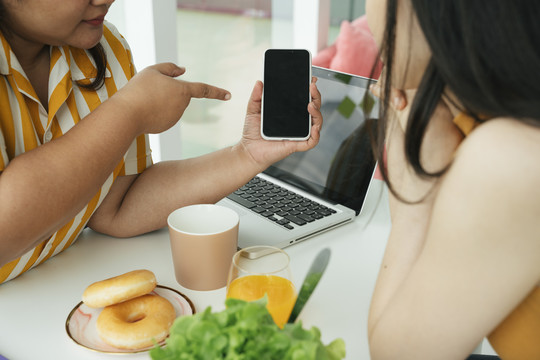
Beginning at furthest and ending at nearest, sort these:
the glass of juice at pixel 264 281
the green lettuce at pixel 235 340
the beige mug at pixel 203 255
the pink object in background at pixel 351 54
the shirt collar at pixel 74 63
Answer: the pink object in background at pixel 351 54 < the shirt collar at pixel 74 63 < the beige mug at pixel 203 255 < the glass of juice at pixel 264 281 < the green lettuce at pixel 235 340

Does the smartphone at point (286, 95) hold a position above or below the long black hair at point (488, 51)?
below

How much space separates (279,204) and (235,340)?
61 cm

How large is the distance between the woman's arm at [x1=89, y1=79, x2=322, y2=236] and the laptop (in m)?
0.09

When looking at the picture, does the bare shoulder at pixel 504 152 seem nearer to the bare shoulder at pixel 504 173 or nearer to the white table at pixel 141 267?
the bare shoulder at pixel 504 173

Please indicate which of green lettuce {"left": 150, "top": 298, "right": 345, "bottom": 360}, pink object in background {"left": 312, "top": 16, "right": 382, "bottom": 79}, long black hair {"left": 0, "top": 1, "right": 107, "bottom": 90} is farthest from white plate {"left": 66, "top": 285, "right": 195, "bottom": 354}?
pink object in background {"left": 312, "top": 16, "right": 382, "bottom": 79}

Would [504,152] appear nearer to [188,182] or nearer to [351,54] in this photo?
[188,182]

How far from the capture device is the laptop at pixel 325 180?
3.01 feet

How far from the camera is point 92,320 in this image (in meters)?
0.65

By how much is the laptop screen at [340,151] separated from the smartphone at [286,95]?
16 centimetres

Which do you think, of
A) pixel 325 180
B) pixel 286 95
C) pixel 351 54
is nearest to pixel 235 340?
pixel 286 95

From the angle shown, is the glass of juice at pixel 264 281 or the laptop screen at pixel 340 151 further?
the laptop screen at pixel 340 151

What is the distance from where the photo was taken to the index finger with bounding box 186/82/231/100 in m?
0.79

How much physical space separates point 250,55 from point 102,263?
2.64 m

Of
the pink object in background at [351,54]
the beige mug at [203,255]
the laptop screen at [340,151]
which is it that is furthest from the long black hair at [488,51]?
the pink object in background at [351,54]
